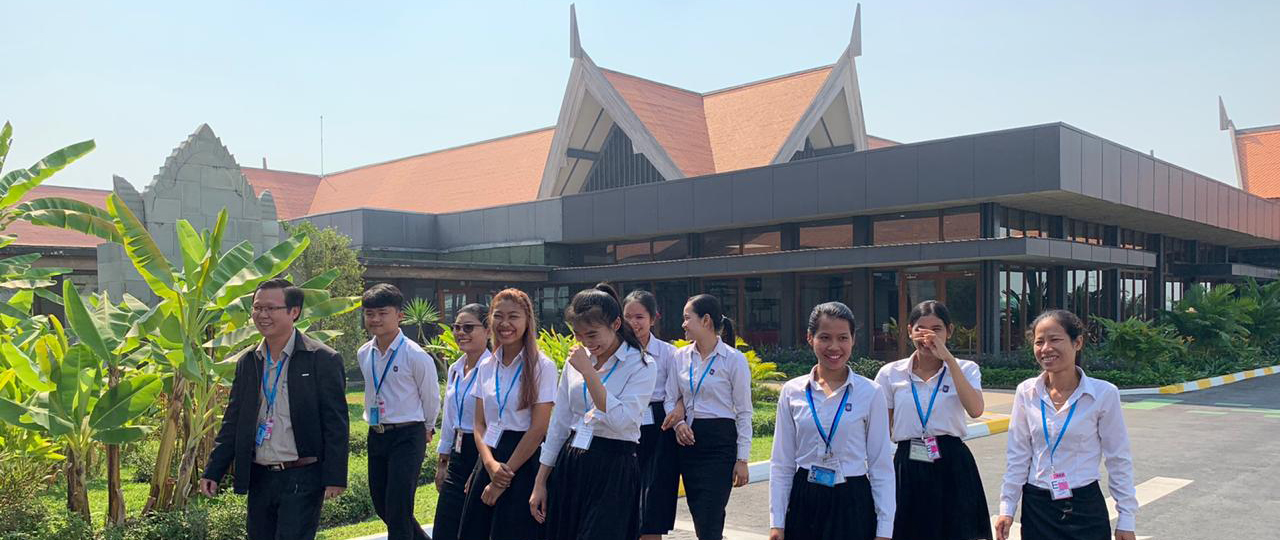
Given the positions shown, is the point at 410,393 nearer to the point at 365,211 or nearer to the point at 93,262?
the point at 93,262

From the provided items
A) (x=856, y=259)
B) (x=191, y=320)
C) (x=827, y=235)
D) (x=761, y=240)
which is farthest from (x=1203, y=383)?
(x=191, y=320)

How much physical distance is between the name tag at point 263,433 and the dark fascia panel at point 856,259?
17.1 m

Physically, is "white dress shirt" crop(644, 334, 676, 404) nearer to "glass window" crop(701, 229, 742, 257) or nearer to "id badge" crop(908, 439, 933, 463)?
"id badge" crop(908, 439, 933, 463)

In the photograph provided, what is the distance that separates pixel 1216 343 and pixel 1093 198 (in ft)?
20.6

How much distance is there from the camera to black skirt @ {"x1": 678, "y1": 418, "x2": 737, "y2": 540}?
5832 millimetres

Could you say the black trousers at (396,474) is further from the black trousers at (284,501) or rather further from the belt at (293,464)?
the belt at (293,464)

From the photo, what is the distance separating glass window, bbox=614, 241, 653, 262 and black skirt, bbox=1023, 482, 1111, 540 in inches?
925

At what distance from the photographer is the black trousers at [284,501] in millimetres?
4875

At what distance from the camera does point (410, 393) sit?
6039 mm

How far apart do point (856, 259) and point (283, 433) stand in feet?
59.9

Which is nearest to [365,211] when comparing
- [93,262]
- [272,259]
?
[93,262]

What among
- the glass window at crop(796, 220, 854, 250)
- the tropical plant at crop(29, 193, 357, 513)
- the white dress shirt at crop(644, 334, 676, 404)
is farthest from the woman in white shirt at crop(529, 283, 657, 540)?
the glass window at crop(796, 220, 854, 250)

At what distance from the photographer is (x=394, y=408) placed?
6000 mm

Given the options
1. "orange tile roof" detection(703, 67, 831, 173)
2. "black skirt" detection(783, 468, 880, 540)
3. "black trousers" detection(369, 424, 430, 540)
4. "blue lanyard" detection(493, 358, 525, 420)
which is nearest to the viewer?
"black skirt" detection(783, 468, 880, 540)
